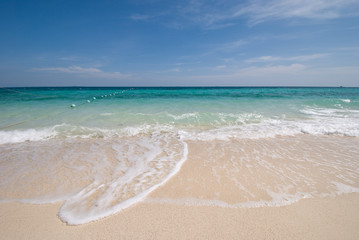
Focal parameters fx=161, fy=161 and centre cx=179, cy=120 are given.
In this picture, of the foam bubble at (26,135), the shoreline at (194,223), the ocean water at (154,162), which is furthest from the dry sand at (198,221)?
the foam bubble at (26,135)

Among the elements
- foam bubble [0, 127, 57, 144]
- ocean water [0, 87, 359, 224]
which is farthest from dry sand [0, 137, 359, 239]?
foam bubble [0, 127, 57, 144]

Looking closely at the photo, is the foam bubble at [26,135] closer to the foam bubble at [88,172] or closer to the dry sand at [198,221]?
the foam bubble at [88,172]

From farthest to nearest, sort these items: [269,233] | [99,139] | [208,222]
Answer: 1. [99,139]
2. [208,222]
3. [269,233]

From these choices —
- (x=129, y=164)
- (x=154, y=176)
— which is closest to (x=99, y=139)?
(x=129, y=164)

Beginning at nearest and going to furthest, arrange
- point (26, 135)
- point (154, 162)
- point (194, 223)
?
point (194, 223), point (154, 162), point (26, 135)

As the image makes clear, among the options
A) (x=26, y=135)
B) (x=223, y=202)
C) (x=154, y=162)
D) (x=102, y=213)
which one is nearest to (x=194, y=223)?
(x=223, y=202)

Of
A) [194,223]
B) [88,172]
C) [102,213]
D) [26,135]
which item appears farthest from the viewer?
[26,135]

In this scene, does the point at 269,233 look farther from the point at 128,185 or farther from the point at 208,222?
the point at 128,185

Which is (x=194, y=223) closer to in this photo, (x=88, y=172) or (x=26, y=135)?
(x=88, y=172)

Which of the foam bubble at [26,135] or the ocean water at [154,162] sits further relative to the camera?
the foam bubble at [26,135]

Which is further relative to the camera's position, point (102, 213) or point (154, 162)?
point (154, 162)

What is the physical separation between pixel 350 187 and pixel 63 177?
501cm

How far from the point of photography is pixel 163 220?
198cm

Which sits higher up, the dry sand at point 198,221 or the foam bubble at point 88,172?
the foam bubble at point 88,172
